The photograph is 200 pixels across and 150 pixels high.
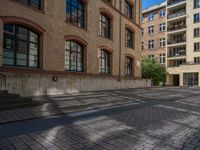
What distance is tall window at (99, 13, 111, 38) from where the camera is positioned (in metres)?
19.1

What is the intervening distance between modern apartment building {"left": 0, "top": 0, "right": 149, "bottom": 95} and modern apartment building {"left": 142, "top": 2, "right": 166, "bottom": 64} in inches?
916

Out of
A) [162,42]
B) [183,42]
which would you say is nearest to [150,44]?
[162,42]

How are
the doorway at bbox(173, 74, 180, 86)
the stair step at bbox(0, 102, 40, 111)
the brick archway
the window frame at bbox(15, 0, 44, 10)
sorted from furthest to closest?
the doorway at bbox(173, 74, 180, 86), the window frame at bbox(15, 0, 44, 10), the brick archway, the stair step at bbox(0, 102, 40, 111)

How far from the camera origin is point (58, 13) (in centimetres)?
1361

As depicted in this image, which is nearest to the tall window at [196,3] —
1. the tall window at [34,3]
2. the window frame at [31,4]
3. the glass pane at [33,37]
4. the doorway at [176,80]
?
the doorway at [176,80]

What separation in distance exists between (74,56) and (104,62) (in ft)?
15.7

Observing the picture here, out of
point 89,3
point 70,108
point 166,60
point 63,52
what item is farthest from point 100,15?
point 166,60

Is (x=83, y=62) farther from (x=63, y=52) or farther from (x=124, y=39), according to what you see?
(x=124, y=39)

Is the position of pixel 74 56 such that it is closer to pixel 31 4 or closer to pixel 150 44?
pixel 31 4

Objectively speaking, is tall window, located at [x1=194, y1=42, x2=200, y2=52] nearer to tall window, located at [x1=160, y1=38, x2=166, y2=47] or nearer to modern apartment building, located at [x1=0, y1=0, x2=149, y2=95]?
tall window, located at [x1=160, y1=38, x2=166, y2=47]

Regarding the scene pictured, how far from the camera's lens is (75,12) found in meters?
15.8

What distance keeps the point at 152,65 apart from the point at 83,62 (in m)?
22.5

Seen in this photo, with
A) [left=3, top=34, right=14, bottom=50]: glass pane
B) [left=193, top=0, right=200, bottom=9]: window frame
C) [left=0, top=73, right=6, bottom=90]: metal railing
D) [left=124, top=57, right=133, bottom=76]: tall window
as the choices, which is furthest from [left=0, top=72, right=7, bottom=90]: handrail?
[left=193, top=0, right=200, bottom=9]: window frame

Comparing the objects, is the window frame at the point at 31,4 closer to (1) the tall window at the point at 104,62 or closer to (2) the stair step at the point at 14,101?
(2) the stair step at the point at 14,101
